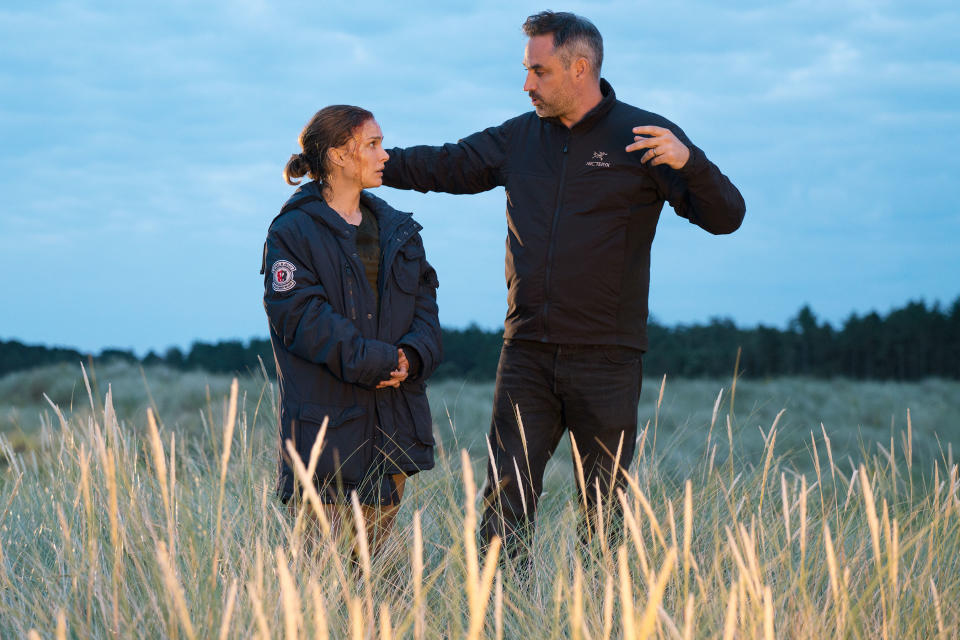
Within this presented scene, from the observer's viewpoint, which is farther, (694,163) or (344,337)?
(694,163)

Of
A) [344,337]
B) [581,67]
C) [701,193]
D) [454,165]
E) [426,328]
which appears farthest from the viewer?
[454,165]

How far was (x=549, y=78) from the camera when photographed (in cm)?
398

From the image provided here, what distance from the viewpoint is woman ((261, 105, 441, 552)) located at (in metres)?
3.29

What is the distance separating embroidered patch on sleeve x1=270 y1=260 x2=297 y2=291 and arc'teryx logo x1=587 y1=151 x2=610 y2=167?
1.50 meters

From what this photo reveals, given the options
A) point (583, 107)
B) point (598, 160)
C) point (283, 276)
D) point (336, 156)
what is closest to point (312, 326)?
point (283, 276)

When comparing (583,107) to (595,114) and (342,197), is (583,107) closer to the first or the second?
(595,114)

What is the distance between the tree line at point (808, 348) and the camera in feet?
82.9

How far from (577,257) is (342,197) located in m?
1.11

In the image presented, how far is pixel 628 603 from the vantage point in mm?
1209

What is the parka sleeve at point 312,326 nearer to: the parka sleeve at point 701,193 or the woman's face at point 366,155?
the woman's face at point 366,155

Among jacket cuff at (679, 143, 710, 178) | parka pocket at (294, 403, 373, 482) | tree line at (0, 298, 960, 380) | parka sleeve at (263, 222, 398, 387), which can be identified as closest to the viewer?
parka sleeve at (263, 222, 398, 387)

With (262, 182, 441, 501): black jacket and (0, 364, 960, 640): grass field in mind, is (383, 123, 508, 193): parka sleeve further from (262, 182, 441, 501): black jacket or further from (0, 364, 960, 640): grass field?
(0, 364, 960, 640): grass field

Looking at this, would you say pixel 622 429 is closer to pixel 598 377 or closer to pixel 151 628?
pixel 598 377

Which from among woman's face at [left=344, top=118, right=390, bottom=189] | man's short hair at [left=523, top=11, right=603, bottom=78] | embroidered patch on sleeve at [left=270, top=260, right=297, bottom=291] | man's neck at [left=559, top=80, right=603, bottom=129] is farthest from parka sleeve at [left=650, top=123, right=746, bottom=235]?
embroidered patch on sleeve at [left=270, top=260, right=297, bottom=291]
